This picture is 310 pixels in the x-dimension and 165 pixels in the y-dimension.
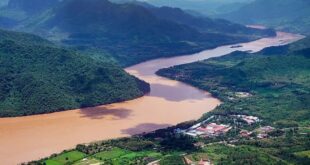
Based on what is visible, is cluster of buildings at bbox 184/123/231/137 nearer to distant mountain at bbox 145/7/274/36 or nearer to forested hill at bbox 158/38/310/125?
forested hill at bbox 158/38/310/125

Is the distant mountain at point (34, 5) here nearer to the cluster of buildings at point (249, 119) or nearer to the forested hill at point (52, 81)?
the forested hill at point (52, 81)

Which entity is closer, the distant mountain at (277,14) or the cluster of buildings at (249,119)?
the cluster of buildings at (249,119)

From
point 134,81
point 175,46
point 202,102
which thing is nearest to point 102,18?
point 175,46

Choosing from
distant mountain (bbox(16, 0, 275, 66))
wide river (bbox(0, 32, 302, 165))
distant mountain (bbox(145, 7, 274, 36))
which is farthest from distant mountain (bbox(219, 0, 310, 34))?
wide river (bbox(0, 32, 302, 165))

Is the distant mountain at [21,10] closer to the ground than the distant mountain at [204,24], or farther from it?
farther from it

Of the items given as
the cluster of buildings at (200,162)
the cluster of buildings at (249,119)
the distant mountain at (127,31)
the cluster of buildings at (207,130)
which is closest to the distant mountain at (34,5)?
the distant mountain at (127,31)

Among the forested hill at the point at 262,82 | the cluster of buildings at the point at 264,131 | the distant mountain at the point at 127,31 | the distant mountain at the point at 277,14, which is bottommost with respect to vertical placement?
the cluster of buildings at the point at 264,131
